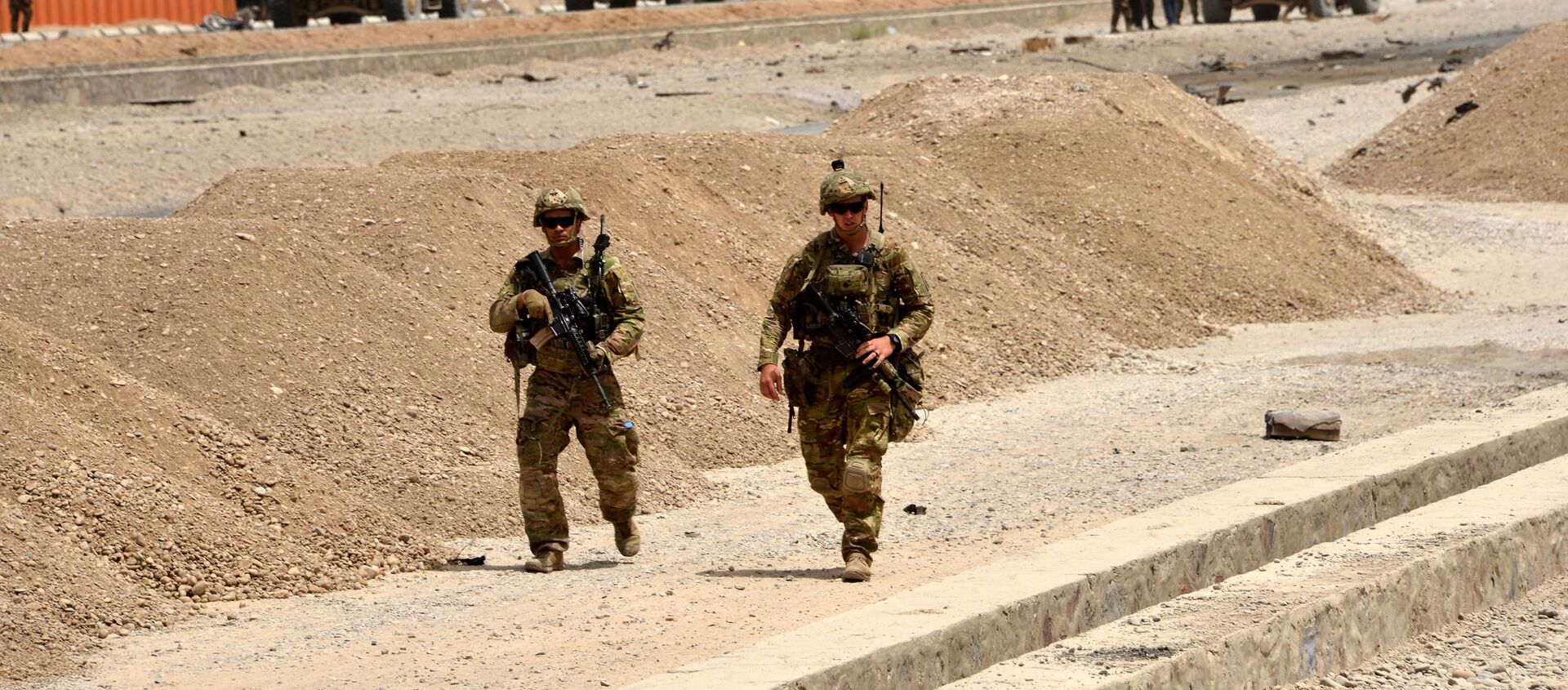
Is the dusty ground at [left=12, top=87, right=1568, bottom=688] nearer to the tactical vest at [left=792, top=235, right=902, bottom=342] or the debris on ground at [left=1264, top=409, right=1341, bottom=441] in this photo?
the debris on ground at [left=1264, top=409, right=1341, bottom=441]

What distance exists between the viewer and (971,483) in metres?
10.5

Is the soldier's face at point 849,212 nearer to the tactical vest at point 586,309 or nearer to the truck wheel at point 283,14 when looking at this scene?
the tactical vest at point 586,309

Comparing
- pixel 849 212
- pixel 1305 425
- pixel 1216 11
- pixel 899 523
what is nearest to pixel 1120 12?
pixel 1216 11

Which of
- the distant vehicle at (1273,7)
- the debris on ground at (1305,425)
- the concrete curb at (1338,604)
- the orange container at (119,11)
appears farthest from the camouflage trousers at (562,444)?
the distant vehicle at (1273,7)

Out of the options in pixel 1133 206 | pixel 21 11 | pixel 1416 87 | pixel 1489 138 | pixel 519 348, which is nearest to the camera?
pixel 519 348

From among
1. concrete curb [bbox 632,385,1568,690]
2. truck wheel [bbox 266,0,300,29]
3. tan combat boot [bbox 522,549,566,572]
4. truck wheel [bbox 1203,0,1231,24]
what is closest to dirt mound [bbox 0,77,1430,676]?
tan combat boot [bbox 522,549,566,572]

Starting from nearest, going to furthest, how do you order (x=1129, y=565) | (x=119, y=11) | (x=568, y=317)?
1. (x=1129, y=565)
2. (x=568, y=317)
3. (x=119, y=11)

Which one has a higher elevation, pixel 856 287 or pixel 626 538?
pixel 856 287

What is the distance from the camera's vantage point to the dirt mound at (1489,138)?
23.2 m

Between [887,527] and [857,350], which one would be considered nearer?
[857,350]

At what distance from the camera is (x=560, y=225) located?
8195 millimetres

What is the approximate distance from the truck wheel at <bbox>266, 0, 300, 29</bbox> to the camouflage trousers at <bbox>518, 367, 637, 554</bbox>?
33.1 meters

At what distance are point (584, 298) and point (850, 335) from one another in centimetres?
102

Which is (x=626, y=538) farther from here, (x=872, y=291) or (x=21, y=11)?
(x=21, y=11)
